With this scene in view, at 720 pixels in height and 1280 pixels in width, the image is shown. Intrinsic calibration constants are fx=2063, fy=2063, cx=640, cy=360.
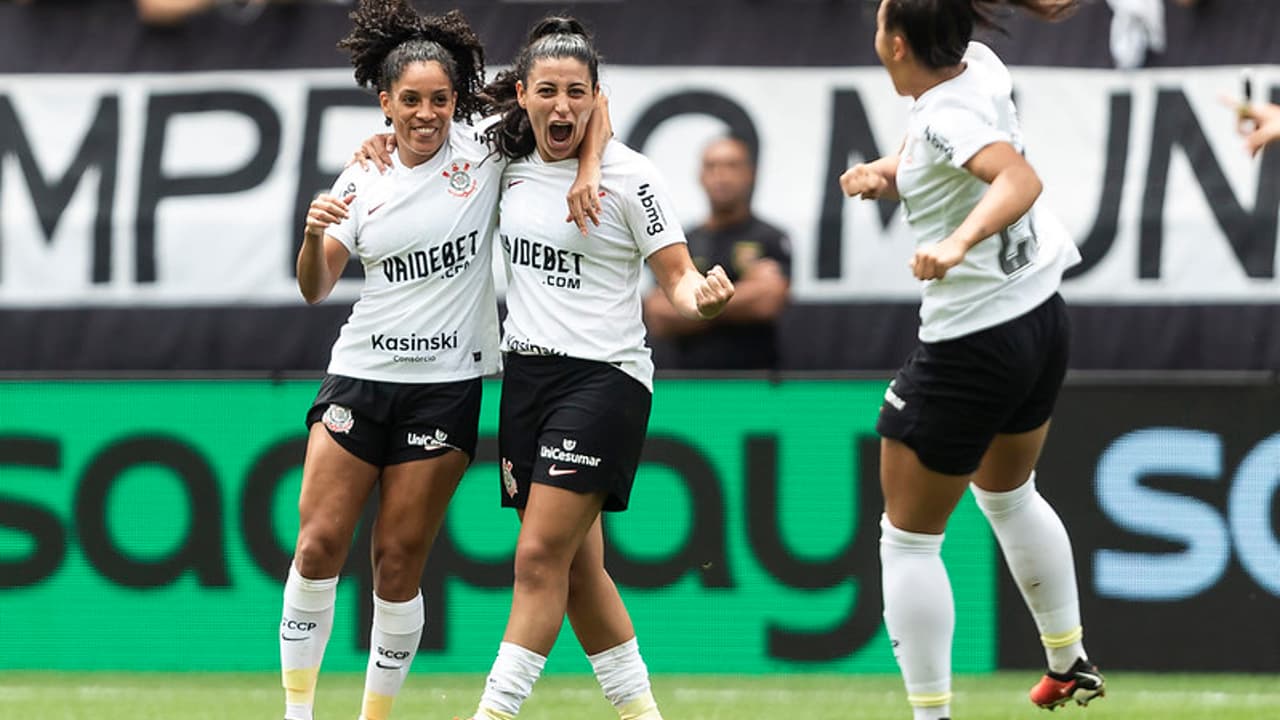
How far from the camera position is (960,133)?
5.14 m

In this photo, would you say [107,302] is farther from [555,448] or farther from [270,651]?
[555,448]

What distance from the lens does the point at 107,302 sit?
10.3 meters

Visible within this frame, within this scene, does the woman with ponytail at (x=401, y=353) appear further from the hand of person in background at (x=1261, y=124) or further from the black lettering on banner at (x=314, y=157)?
the black lettering on banner at (x=314, y=157)

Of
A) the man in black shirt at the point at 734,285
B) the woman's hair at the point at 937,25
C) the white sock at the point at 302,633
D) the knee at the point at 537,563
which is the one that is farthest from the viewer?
the man in black shirt at the point at 734,285

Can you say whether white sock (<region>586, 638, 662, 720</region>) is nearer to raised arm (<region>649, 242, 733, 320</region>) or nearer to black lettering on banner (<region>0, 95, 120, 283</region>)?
raised arm (<region>649, 242, 733, 320</region>)

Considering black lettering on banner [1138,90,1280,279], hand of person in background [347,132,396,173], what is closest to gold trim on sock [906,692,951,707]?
hand of person in background [347,132,396,173]

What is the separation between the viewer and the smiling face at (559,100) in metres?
5.66

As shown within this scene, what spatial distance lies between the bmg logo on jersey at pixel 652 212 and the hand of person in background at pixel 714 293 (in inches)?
12.3

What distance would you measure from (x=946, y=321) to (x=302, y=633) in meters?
2.12

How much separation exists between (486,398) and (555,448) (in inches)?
126

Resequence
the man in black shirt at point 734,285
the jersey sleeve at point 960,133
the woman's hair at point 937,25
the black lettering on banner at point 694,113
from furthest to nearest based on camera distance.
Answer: the black lettering on banner at point 694,113 → the man in black shirt at point 734,285 → the woman's hair at point 937,25 → the jersey sleeve at point 960,133

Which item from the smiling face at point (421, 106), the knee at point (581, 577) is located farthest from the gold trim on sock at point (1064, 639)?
the smiling face at point (421, 106)

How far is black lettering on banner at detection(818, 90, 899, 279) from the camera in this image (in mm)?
9758

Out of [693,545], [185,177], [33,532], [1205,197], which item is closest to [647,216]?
[693,545]
